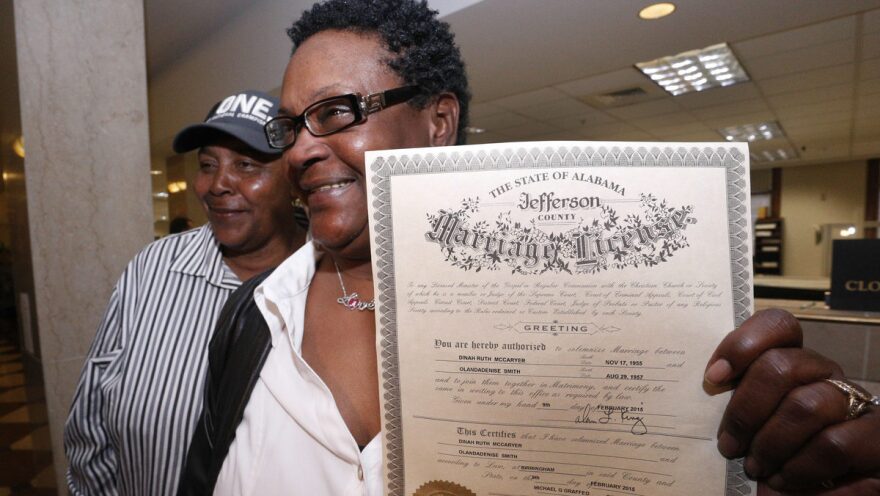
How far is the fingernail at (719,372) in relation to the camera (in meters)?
0.51

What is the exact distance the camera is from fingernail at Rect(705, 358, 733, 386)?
0.51m

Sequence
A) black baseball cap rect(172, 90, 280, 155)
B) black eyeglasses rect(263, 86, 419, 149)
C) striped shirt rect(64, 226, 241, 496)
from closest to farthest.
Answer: black eyeglasses rect(263, 86, 419, 149), striped shirt rect(64, 226, 241, 496), black baseball cap rect(172, 90, 280, 155)

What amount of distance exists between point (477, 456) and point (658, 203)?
0.39 meters

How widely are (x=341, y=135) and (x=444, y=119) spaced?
222 millimetres

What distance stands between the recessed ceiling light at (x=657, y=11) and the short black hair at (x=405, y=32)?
2.52 meters

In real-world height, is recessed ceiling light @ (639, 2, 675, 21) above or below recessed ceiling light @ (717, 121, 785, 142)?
below

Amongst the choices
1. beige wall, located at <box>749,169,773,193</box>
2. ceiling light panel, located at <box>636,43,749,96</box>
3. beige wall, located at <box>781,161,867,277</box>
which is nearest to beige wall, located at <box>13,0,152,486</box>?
ceiling light panel, located at <box>636,43,749,96</box>

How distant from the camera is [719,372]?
51 cm

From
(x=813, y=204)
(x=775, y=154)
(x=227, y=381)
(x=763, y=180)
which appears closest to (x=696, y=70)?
(x=227, y=381)

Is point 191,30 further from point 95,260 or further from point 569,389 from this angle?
point 569,389

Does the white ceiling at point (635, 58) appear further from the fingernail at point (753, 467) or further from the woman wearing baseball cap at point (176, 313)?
the fingernail at point (753, 467)

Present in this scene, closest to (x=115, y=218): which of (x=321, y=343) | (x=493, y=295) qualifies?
(x=321, y=343)

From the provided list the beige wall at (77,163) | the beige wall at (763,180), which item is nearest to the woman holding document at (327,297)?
the beige wall at (77,163)

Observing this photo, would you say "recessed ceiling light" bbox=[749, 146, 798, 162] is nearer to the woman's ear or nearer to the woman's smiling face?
the woman's ear
